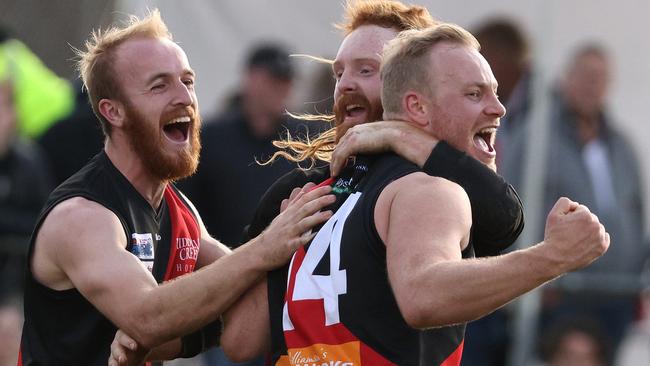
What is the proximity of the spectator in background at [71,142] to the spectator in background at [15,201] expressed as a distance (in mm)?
345

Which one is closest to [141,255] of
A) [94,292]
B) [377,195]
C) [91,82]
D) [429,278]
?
[94,292]

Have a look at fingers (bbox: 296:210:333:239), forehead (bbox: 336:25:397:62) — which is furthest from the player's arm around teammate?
forehead (bbox: 336:25:397:62)

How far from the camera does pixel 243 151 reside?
30.8 feet

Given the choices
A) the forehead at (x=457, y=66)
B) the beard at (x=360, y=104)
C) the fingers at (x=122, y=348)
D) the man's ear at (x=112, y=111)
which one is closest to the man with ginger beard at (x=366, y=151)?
the beard at (x=360, y=104)

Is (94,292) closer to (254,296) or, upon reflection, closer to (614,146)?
(254,296)

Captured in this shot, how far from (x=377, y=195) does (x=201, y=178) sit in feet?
16.6

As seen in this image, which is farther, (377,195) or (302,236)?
(302,236)

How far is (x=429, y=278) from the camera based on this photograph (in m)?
4.04

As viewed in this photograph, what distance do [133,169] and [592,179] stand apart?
453cm

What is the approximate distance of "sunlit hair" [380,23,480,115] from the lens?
14.9 feet

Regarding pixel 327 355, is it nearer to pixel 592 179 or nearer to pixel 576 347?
pixel 576 347

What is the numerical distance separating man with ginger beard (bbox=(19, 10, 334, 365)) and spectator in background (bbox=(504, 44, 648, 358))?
4.02 meters

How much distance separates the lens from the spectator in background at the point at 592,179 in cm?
923

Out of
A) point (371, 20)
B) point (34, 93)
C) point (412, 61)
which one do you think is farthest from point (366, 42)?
point (34, 93)
